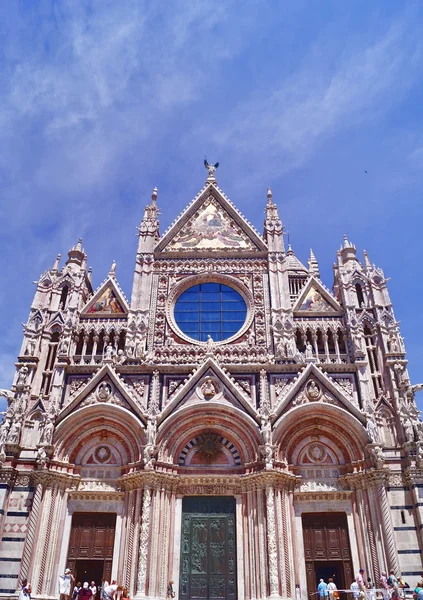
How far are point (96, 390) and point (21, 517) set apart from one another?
533 cm

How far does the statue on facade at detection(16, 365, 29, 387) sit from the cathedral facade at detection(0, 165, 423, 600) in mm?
54

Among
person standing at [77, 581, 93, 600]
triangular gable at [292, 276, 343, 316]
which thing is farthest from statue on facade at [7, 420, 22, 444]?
triangular gable at [292, 276, 343, 316]

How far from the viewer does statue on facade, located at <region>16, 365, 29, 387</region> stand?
20719mm

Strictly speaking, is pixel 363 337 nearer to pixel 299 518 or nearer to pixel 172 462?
pixel 299 518

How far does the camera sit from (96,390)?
20.8 m

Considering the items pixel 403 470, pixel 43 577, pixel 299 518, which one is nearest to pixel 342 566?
pixel 299 518

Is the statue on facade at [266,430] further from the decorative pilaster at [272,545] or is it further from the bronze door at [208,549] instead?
the bronze door at [208,549]

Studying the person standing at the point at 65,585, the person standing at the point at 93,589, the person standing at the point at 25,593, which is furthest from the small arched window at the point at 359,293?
the person standing at the point at 25,593

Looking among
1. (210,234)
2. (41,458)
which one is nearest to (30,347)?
(41,458)

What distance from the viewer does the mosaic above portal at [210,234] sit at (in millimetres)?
26031

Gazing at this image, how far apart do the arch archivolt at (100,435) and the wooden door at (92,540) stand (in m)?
2.11

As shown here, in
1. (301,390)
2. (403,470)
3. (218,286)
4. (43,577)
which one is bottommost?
(43,577)

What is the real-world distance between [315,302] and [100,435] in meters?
11.5

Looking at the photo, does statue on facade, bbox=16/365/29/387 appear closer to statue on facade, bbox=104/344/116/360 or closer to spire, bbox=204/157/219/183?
statue on facade, bbox=104/344/116/360
